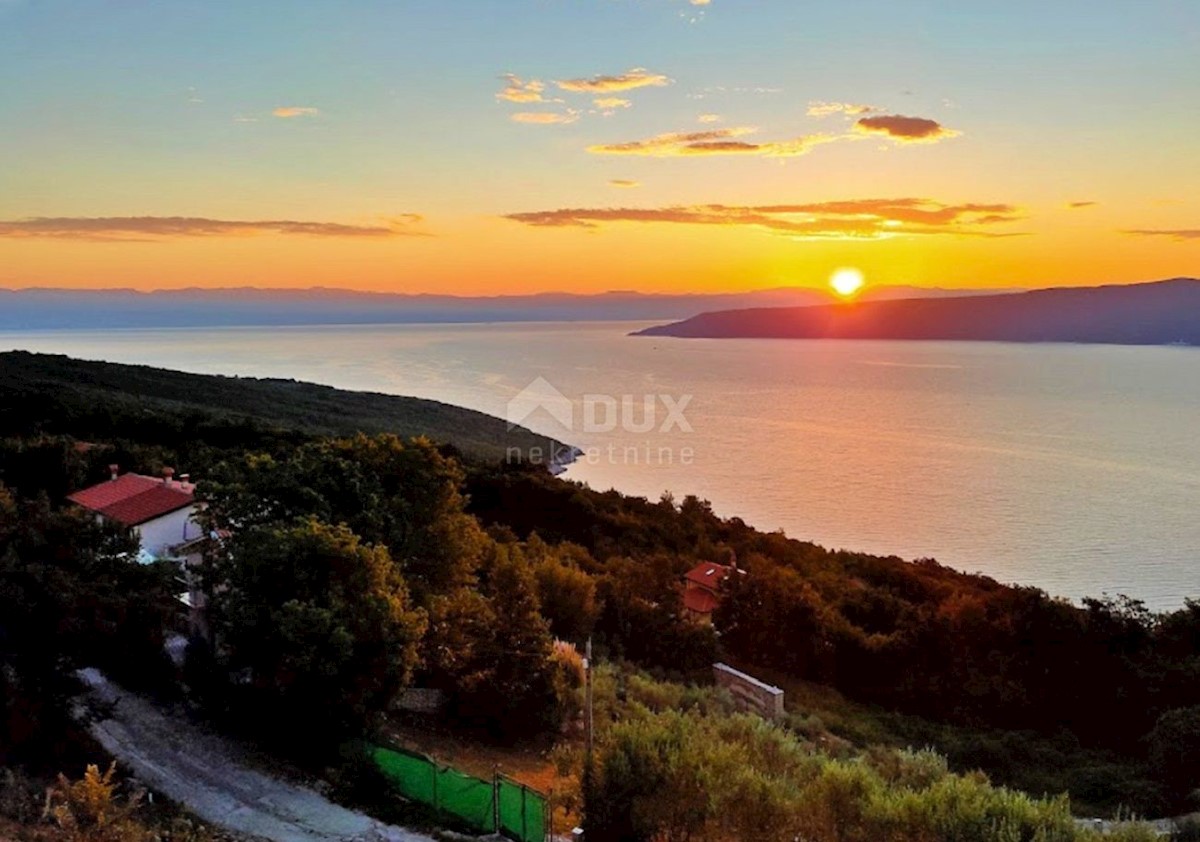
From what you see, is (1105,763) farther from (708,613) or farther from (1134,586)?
(1134,586)

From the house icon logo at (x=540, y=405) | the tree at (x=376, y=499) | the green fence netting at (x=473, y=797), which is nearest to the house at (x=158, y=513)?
the tree at (x=376, y=499)

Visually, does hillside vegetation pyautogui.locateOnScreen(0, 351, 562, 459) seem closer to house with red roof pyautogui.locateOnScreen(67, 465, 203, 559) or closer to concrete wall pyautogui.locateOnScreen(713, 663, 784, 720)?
house with red roof pyautogui.locateOnScreen(67, 465, 203, 559)

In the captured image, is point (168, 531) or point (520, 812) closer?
point (520, 812)

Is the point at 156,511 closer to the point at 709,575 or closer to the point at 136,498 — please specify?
the point at 136,498

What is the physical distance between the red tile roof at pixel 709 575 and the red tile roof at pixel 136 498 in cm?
1231

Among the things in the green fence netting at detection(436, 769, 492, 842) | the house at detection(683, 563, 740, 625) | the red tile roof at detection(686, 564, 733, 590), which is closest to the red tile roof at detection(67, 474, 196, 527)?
the green fence netting at detection(436, 769, 492, 842)

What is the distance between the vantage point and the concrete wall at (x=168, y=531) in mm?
17656

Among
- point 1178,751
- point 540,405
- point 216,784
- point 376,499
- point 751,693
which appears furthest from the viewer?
point 540,405

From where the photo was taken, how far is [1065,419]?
80.8 meters

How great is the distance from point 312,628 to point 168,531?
30.4 feet

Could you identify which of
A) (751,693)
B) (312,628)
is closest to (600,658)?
(751,693)

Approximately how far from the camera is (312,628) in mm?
10336

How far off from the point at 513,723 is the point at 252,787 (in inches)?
149

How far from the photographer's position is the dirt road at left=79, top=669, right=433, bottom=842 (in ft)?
29.8
